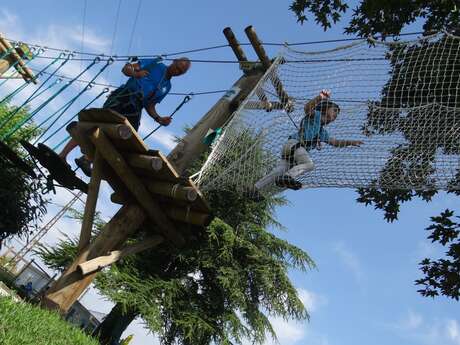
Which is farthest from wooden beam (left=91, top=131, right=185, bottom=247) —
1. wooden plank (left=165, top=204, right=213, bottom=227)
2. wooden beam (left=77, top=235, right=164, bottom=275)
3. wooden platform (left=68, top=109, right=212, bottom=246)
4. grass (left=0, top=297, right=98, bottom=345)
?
grass (left=0, top=297, right=98, bottom=345)

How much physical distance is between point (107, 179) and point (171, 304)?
438cm

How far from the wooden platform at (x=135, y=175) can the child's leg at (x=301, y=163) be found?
0.88 meters

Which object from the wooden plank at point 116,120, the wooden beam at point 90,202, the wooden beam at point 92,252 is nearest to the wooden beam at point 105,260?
the wooden beam at point 92,252

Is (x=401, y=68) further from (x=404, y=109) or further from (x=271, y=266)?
(x=271, y=266)

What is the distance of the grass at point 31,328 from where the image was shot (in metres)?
2.69

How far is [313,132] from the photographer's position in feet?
14.8

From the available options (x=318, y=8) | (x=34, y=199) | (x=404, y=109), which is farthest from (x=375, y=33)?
(x=34, y=199)

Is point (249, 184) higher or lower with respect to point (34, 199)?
higher

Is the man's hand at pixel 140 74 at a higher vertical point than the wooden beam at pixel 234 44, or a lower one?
lower

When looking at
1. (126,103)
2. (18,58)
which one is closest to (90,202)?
(126,103)

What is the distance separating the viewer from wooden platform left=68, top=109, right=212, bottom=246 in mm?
4453

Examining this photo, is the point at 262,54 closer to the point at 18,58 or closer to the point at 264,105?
the point at 264,105

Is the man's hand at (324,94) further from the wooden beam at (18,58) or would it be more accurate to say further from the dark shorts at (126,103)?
the wooden beam at (18,58)

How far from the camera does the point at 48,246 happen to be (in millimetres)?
10211
